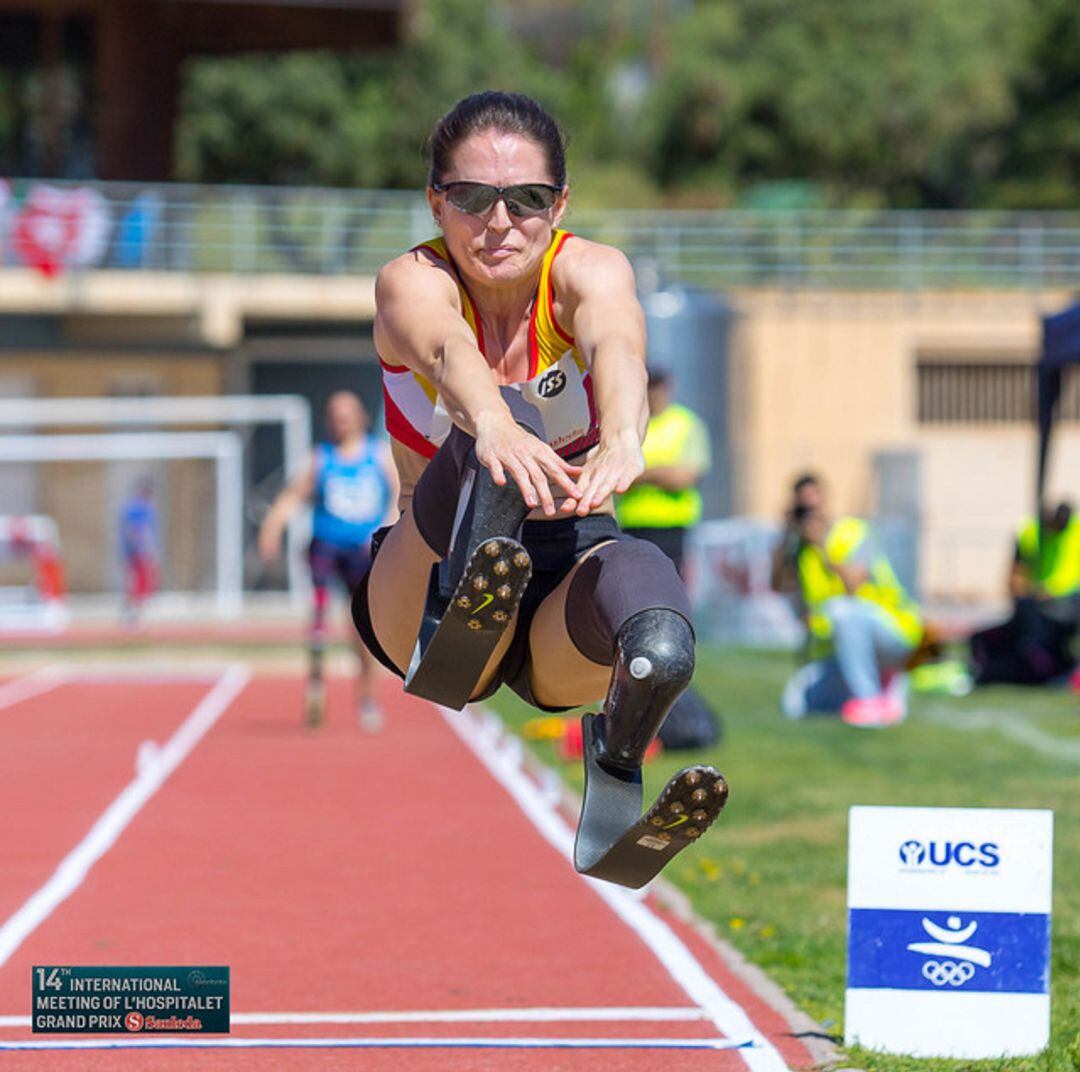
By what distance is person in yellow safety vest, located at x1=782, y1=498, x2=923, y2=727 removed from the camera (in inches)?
513

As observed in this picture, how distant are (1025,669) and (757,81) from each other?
34.0 m

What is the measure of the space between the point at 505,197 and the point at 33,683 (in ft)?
47.9

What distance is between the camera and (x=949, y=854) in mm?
5184

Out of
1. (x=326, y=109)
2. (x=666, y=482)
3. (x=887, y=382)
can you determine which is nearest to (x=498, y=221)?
(x=666, y=482)

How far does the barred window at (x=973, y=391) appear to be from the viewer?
33125 mm

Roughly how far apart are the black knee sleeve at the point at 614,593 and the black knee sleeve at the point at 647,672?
0.04m

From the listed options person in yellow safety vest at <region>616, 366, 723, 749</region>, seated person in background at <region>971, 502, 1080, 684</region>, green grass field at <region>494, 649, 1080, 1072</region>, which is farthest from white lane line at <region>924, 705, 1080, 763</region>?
person in yellow safety vest at <region>616, 366, 723, 749</region>

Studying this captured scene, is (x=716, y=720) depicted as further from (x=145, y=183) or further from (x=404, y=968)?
(x=145, y=183)

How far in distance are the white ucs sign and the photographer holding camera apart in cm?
782

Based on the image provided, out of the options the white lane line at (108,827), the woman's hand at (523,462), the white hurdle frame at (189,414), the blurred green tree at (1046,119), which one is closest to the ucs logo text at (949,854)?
the woman's hand at (523,462)

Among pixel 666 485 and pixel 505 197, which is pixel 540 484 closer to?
pixel 505 197

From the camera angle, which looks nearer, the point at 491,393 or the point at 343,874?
the point at 491,393

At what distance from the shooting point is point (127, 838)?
30.0ft

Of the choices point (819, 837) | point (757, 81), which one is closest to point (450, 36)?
point (757, 81)
